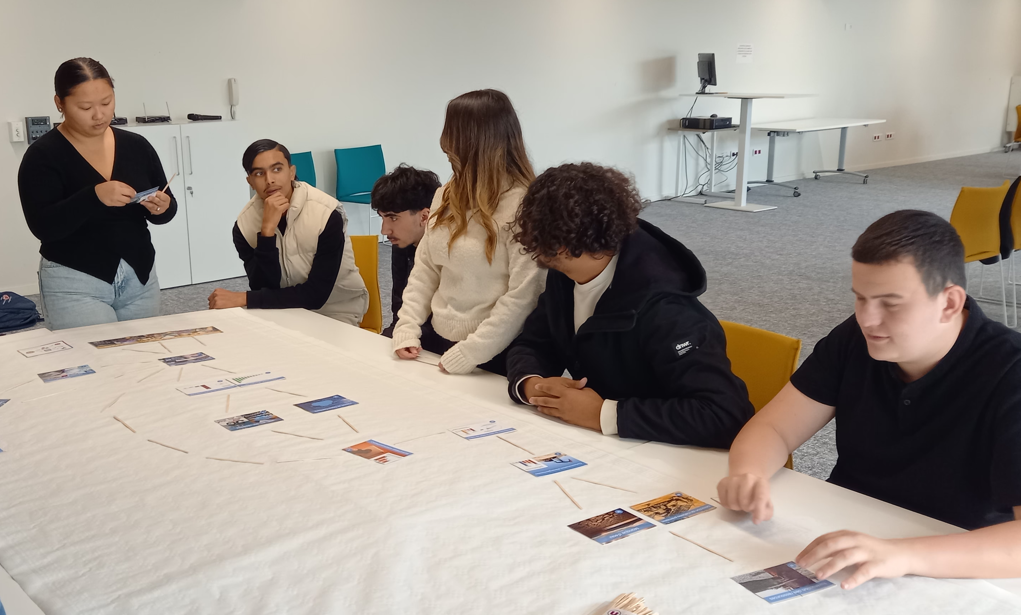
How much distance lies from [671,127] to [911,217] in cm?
790

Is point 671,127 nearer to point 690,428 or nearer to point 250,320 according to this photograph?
point 250,320

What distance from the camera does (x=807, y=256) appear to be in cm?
625

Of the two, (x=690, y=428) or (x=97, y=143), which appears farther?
(x=97, y=143)

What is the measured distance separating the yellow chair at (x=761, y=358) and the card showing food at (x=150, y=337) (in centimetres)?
141

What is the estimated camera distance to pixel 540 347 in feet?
6.51

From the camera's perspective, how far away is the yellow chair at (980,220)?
14.2ft

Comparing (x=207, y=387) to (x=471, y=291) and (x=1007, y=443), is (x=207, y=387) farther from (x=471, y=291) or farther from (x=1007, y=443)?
(x=1007, y=443)

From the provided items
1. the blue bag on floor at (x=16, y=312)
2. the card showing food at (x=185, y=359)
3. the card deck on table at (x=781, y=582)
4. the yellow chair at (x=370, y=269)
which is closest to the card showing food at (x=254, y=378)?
the card showing food at (x=185, y=359)

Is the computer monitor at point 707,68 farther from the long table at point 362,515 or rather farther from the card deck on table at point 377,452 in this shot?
the card deck on table at point 377,452

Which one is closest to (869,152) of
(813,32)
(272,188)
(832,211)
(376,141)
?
(813,32)

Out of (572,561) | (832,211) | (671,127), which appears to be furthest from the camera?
(671,127)

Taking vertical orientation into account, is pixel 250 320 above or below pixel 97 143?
below

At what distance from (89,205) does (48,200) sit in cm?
14

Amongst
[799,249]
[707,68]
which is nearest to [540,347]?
[799,249]
